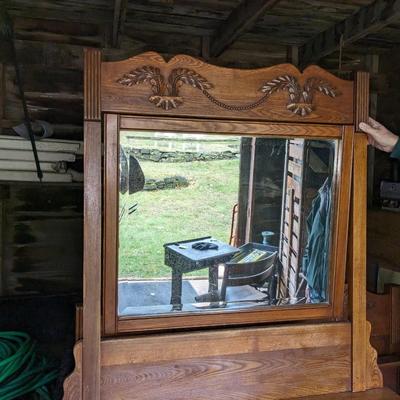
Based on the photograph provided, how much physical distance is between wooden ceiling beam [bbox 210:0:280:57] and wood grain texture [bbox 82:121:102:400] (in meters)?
1.18

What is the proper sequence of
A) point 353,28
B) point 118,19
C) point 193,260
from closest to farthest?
1. point 193,260
2. point 118,19
3. point 353,28

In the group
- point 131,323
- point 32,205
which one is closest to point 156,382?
point 131,323

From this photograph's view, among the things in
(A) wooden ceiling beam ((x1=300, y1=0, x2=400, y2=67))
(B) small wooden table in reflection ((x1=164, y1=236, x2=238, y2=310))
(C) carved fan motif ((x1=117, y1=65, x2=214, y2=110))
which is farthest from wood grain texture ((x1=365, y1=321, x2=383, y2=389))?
(A) wooden ceiling beam ((x1=300, y1=0, x2=400, y2=67))

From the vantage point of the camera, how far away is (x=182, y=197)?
1146 mm

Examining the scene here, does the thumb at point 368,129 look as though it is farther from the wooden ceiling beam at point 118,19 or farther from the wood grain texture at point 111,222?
the wooden ceiling beam at point 118,19

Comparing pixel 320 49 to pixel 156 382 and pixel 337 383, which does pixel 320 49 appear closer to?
pixel 337 383

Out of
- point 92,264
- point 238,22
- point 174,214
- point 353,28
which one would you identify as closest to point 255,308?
point 174,214

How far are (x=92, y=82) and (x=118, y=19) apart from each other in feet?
4.18

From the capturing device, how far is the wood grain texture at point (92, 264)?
41.9 inches

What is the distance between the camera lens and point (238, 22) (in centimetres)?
221

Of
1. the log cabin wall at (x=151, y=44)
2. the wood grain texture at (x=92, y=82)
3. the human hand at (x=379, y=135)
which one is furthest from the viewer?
the log cabin wall at (x=151, y=44)

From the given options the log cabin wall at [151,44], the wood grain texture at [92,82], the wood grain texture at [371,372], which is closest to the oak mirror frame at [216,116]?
the wood grain texture at [92,82]

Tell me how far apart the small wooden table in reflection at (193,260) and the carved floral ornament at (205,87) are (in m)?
0.35

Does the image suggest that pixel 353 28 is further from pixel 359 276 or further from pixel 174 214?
pixel 174 214
